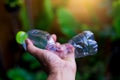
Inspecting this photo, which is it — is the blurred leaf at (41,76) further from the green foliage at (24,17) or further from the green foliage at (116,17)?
the green foliage at (116,17)

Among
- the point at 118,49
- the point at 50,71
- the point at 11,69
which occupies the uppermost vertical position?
the point at 50,71

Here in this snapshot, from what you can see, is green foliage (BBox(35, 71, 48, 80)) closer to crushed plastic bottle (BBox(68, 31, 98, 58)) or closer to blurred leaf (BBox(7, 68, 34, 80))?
blurred leaf (BBox(7, 68, 34, 80))

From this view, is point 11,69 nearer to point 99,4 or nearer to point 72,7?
point 72,7

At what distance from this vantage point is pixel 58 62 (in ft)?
2.71

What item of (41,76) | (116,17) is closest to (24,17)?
(41,76)

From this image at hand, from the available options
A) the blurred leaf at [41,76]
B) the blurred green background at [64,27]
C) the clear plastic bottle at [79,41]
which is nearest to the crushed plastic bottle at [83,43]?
the clear plastic bottle at [79,41]

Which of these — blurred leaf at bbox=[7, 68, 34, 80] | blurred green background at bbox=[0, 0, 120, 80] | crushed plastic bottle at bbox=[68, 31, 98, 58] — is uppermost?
crushed plastic bottle at bbox=[68, 31, 98, 58]

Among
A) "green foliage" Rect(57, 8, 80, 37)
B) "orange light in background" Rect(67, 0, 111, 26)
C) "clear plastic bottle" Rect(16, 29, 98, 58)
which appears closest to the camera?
"clear plastic bottle" Rect(16, 29, 98, 58)

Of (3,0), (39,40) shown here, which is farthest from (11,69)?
(39,40)

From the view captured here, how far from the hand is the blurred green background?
882 mm

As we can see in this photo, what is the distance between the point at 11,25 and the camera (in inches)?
78.6

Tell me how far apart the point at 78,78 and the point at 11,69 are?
0.42 m

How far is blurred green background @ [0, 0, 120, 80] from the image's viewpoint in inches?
71.9

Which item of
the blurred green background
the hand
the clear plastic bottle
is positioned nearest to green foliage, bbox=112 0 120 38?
the blurred green background
